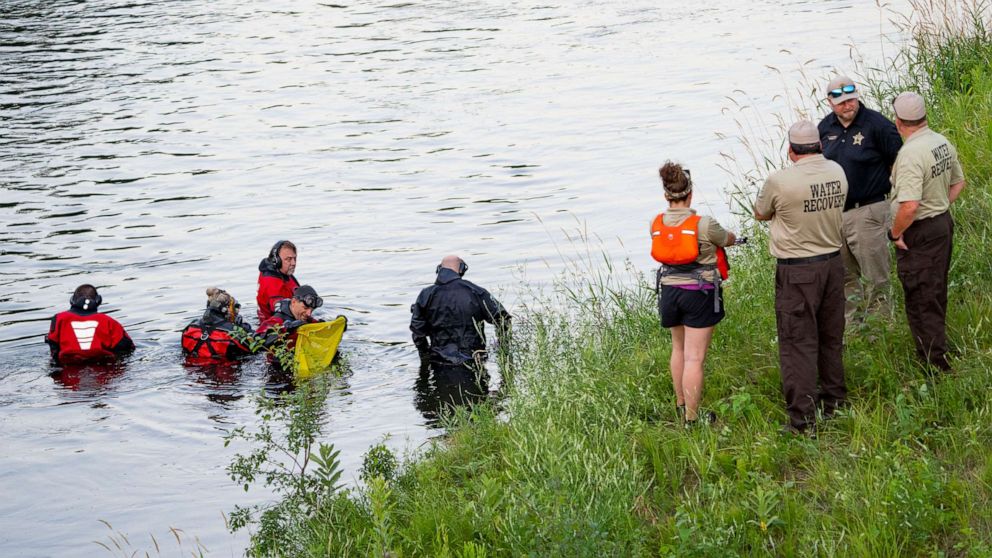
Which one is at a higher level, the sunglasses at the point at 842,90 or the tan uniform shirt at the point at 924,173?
the sunglasses at the point at 842,90

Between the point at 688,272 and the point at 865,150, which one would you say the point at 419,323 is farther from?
the point at 865,150

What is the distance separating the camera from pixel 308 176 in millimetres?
22125

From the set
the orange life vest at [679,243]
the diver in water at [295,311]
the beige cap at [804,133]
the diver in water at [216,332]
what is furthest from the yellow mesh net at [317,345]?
the beige cap at [804,133]

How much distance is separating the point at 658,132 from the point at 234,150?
30.6 ft

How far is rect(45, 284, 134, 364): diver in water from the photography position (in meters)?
12.5

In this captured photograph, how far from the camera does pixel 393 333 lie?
13.8 m

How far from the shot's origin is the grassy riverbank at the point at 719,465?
19.1 ft

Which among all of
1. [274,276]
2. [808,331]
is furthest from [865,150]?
[274,276]

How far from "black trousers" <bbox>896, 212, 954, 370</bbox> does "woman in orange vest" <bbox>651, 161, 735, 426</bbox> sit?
1.14m

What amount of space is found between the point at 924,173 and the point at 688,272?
156cm

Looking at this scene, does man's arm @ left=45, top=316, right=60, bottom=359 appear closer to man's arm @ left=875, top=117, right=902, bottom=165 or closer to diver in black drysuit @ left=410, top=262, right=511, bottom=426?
diver in black drysuit @ left=410, top=262, right=511, bottom=426

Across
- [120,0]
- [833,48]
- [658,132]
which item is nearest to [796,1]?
[833,48]

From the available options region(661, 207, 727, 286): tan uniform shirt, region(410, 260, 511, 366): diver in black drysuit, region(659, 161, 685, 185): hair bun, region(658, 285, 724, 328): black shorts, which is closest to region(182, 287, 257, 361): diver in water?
region(410, 260, 511, 366): diver in black drysuit

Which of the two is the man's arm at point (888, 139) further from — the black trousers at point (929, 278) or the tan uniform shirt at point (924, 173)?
the black trousers at point (929, 278)
